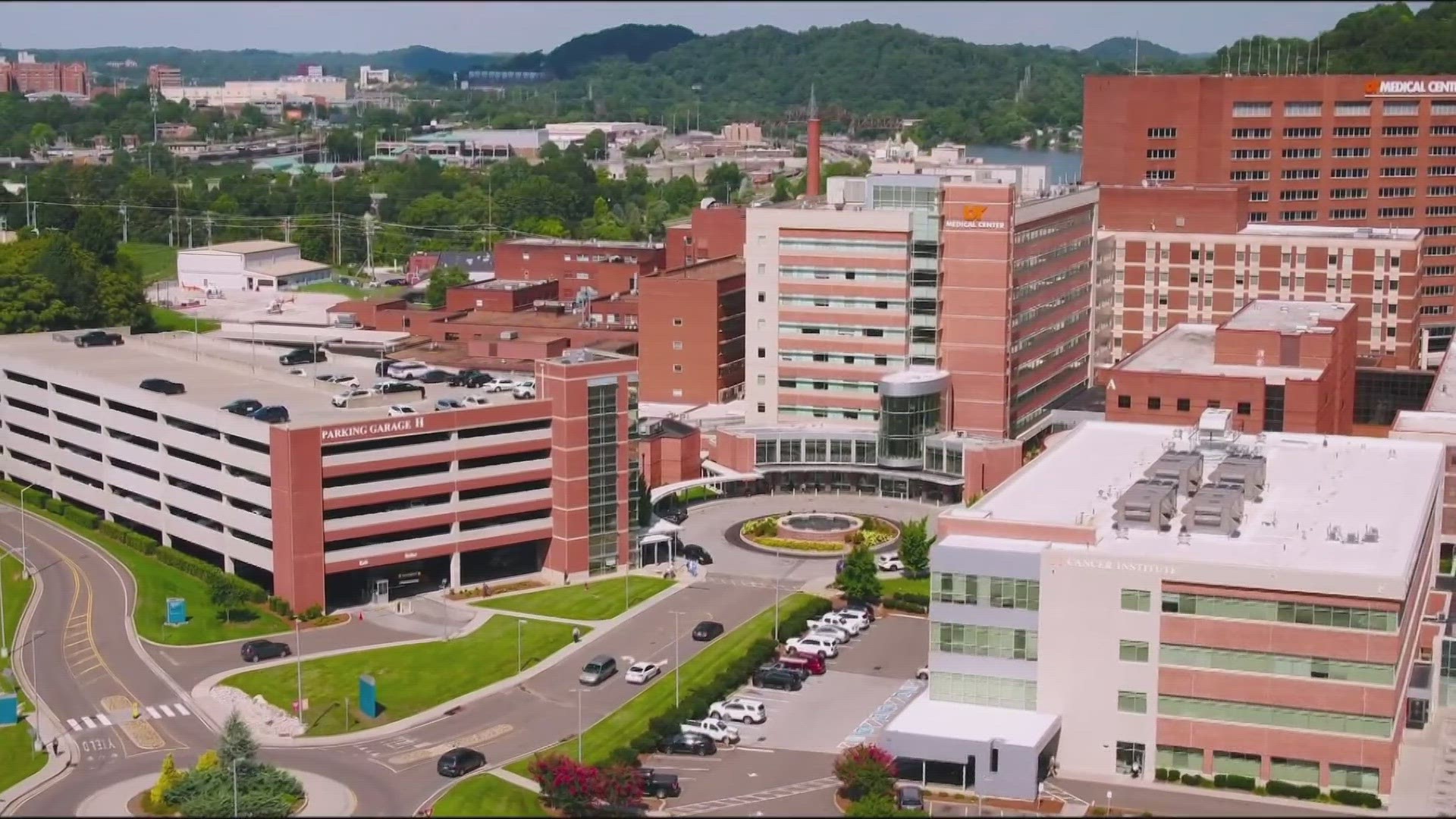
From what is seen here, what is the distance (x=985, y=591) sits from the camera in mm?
70562

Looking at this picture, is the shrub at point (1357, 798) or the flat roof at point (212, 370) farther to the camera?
the flat roof at point (212, 370)

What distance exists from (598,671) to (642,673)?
1.80 m

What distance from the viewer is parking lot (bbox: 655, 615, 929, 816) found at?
221 feet

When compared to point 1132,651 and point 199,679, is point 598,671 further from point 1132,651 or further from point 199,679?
point 1132,651

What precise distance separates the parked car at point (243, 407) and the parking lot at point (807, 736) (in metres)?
29.9

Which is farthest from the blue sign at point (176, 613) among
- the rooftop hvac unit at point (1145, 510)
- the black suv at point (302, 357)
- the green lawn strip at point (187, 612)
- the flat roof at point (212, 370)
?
the rooftop hvac unit at point (1145, 510)

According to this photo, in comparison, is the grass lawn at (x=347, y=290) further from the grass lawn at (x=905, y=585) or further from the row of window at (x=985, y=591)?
the row of window at (x=985, y=591)

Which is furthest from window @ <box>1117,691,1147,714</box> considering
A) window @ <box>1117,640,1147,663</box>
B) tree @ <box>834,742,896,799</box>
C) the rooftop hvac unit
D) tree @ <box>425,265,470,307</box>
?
tree @ <box>425,265,470,307</box>

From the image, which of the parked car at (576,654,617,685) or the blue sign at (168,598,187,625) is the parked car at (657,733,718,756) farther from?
the blue sign at (168,598,187,625)

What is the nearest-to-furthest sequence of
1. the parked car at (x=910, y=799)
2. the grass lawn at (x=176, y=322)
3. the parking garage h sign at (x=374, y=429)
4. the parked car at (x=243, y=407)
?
the parked car at (x=910, y=799)
the parking garage h sign at (x=374, y=429)
the parked car at (x=243, y=407)
the grass lawn at (x=176, y=322)

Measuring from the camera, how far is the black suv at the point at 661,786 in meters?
67.5

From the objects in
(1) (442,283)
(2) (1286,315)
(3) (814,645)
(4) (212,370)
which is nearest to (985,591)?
(3) (814,645)

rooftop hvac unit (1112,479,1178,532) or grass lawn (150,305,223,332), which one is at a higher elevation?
rooftop hvac unit (1112,479,1178,532)

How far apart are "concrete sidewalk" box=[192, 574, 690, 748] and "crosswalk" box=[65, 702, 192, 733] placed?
94cm
